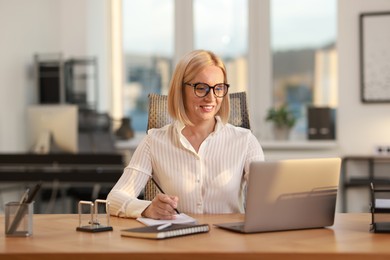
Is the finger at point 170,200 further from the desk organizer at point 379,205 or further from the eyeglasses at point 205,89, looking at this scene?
the desk organizer at point 379,205

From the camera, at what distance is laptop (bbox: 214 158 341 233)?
2111mm

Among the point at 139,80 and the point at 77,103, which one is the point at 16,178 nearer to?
the point at 77,103

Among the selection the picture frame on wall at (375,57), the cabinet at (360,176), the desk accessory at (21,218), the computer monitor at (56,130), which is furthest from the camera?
the picture frame on wall at (375,57)

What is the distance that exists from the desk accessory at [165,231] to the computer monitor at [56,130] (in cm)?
341

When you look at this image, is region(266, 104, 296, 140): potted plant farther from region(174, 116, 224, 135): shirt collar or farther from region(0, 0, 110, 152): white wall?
region(174, 116, 224, 135): shirt collar

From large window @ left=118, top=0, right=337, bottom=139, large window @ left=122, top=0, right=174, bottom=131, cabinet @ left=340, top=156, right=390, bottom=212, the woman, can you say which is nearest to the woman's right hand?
the woman

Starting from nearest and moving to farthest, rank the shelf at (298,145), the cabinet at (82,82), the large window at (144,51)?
the shelf at (298,145)
the cabinet at (82,82)
the large window at (144,51)

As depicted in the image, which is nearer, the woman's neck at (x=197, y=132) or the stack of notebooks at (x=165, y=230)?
the stack of notebooks at (x=165, y=230)

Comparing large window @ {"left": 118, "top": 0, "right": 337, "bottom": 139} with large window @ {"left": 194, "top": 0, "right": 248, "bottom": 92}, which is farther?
large window @ {"left": 194, "top": 0, "right": 248, "bottom": 92}

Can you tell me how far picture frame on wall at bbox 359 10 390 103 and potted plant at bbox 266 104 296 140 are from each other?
706 mm

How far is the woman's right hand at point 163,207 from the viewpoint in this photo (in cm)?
237

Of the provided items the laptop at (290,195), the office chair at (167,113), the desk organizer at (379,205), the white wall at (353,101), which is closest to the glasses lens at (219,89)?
the office chair at (167,113)

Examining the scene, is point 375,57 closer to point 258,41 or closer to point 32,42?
point 258,41

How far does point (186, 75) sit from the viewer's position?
274cm
